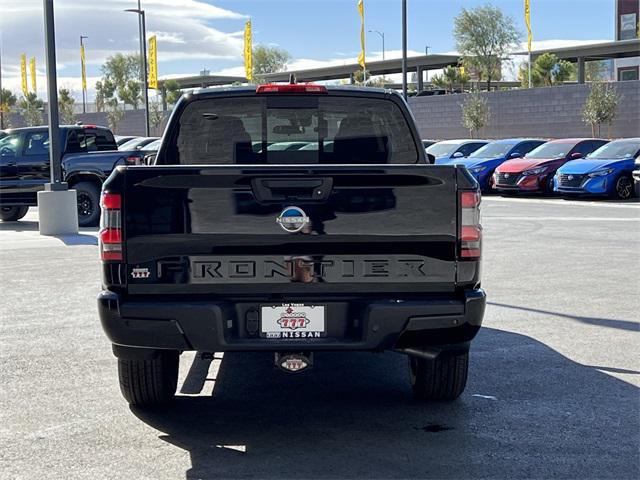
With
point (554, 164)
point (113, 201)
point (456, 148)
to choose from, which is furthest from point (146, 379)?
point (456, 148)

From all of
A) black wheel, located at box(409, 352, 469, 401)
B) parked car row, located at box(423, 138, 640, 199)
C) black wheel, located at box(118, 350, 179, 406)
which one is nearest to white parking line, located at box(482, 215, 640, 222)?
parked car row, located at box(423, 138, 640, 199)

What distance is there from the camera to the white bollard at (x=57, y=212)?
1659cm

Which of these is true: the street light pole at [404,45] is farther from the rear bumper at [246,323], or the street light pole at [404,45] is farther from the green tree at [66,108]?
the green tree at [66,108]

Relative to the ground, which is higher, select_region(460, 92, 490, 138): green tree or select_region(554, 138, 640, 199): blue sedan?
select_region(460, 92, 490, 138): green tree

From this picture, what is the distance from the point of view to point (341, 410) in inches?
227

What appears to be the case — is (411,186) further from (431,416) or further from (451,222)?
(431,416)

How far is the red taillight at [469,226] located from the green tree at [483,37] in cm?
7330

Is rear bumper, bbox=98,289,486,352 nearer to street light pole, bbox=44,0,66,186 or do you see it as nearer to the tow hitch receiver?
the tow hitch receiver

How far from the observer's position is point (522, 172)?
82.6 ft

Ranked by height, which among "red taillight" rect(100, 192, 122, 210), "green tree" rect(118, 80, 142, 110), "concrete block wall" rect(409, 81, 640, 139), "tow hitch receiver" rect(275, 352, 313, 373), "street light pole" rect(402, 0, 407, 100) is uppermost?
"green tree" rect(118, 80, 142, 110)

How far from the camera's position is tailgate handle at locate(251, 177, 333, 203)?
489 cm

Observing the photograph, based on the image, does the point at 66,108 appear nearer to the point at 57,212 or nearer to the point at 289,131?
the point at 57,212

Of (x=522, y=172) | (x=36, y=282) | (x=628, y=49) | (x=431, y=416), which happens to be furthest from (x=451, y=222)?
(x=628, y=49)

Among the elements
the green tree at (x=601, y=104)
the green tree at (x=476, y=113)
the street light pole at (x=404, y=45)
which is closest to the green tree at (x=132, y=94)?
Result: the green tree at (x=476, y=113)
